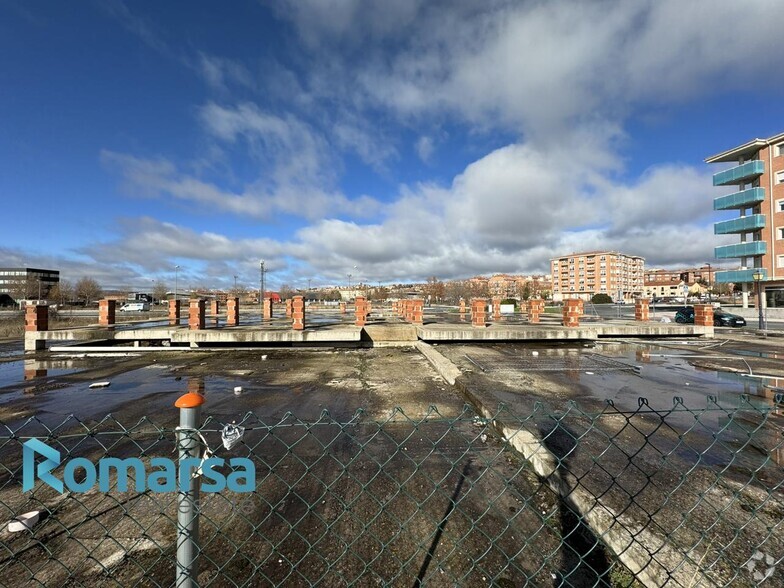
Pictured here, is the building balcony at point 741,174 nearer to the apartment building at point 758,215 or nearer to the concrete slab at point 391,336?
the apartment building at point 758,215

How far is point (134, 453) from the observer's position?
13.1 ft

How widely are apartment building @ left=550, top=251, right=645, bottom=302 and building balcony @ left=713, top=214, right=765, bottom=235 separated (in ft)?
234

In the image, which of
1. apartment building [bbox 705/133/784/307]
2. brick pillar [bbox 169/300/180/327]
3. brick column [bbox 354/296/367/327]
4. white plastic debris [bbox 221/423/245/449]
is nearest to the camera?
white plastic debris [bbox 221/423/245/449]

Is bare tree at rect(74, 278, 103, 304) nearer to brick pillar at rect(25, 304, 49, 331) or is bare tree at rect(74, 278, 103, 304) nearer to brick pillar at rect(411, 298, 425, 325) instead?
brick pillar at rect(25, 304, 49, 331)

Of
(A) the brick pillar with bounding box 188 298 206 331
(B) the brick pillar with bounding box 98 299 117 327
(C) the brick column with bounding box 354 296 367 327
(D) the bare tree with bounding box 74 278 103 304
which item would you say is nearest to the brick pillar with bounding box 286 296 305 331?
(C) the brick column with bounding box 354 296 367 327

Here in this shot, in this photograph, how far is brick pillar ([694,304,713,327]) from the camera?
1501cm

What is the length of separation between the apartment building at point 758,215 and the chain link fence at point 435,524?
139 ft

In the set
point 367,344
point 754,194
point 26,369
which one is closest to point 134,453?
point 26,369

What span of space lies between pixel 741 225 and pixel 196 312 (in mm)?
48736

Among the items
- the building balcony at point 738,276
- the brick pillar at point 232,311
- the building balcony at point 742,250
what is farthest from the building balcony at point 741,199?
the brick pillar at point 232,311

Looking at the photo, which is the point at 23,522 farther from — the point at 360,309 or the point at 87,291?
the point at 87,291

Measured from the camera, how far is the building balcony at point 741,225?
3375 cm

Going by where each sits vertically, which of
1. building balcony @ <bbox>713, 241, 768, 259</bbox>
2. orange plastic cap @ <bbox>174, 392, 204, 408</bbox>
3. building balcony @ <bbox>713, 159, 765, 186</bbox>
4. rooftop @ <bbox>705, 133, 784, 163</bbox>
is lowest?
orange plastic cap @ <bbox>174, 392, 204, 408</bbox>

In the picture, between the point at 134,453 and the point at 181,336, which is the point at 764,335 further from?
the point at 181,336
